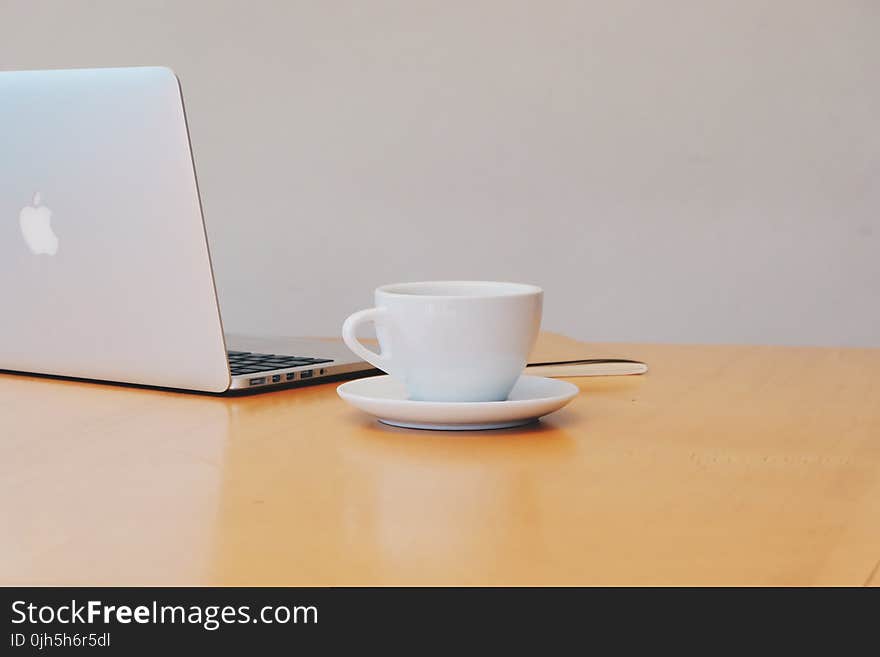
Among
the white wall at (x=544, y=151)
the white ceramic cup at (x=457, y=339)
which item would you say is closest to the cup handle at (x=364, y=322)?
the white ceramic cup at (x=457, y=339)

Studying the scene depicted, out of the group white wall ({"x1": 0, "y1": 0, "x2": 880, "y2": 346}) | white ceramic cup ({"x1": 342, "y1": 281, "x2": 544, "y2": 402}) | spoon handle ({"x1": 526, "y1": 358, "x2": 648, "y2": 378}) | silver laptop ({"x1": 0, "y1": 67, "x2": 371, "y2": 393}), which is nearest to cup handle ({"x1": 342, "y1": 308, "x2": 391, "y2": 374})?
white ceramic cup ({"x1": 342, "y1": 281, "x2": 544, "y2": 402})

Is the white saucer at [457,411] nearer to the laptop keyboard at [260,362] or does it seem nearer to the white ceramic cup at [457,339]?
the white ceramic cup at [457,339]

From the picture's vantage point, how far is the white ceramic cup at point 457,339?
2.43 feet

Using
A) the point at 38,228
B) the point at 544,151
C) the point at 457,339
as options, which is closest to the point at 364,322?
the point at 457,339

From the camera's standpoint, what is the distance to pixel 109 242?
36.0 inches

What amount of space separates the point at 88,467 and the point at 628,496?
30 cm

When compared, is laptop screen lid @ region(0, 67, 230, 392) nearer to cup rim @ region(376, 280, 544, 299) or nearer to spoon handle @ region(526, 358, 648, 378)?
cup rim @ region(376, 280, 544, 299)

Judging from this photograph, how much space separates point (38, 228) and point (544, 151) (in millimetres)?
2320

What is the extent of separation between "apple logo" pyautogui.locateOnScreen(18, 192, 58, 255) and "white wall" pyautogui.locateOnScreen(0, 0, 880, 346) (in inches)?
90.4

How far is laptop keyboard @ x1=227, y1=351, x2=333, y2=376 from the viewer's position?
3.16ft

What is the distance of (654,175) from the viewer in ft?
10.1

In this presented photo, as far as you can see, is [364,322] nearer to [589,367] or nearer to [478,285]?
[478,285]
